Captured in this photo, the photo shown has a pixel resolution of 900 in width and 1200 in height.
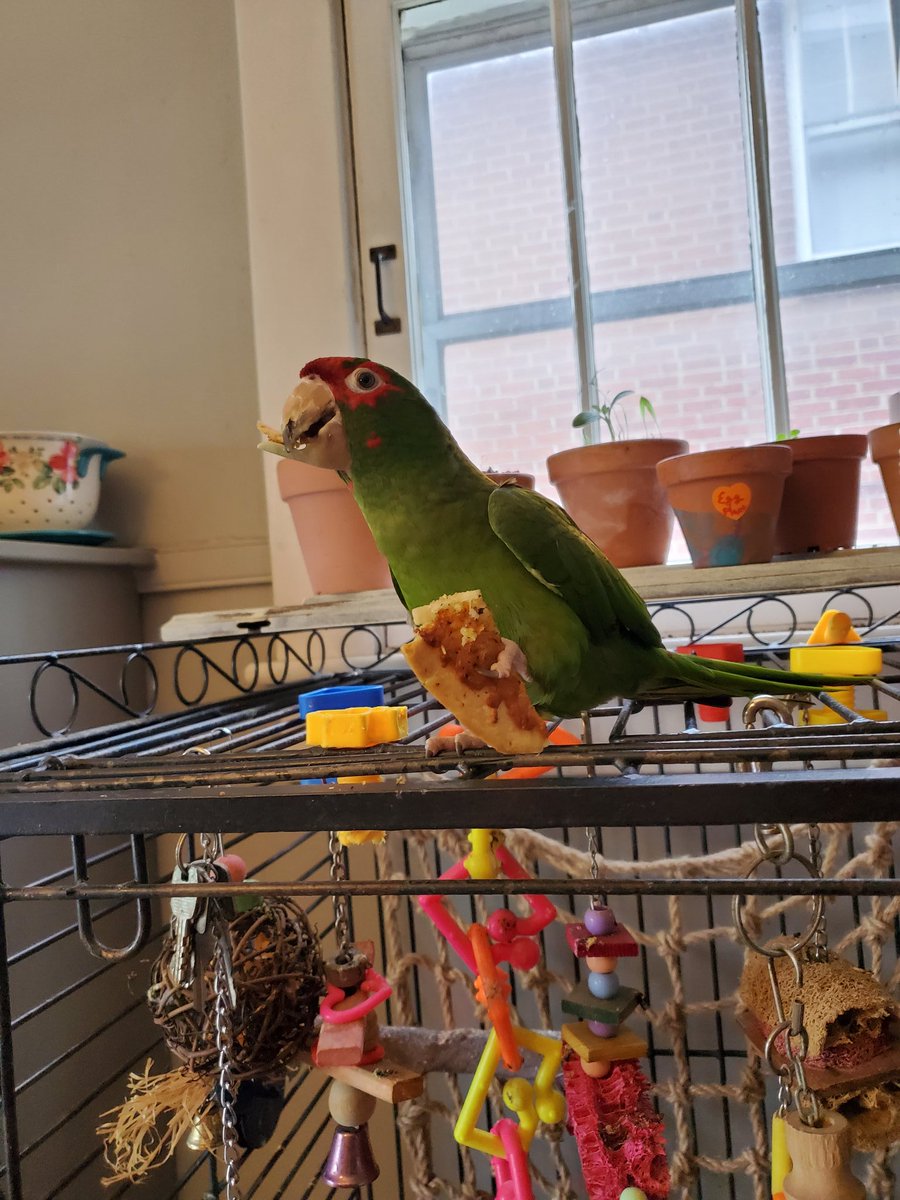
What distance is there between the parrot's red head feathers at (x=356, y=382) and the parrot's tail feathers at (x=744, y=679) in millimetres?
272

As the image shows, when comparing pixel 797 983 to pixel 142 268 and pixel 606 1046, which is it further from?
pixel 142 268

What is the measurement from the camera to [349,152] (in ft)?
3.67

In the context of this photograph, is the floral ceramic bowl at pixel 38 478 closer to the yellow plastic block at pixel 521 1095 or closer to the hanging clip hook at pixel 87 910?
the hanging clip hook at pixel 87 910

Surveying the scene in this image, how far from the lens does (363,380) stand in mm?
538

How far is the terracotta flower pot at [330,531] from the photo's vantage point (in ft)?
3.08

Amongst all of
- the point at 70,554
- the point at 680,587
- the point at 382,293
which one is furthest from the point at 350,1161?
the point at 382,293

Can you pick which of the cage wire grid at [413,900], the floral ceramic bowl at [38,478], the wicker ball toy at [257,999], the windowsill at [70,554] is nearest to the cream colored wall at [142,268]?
the windowsill at [70,554]

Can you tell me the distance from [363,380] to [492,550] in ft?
0.49

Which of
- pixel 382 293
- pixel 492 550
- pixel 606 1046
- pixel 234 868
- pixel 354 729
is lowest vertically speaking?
pixel 606 1046

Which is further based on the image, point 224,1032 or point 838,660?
point 838,660

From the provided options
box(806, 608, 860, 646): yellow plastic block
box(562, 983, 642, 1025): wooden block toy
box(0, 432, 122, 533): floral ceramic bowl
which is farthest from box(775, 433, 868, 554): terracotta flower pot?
box(0, 432, 122, 533): floral ceramic bowl

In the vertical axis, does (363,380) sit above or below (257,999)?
above

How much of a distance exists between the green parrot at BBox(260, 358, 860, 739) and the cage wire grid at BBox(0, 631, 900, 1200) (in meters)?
0.07

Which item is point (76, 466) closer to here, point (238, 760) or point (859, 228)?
point (238, 760)
